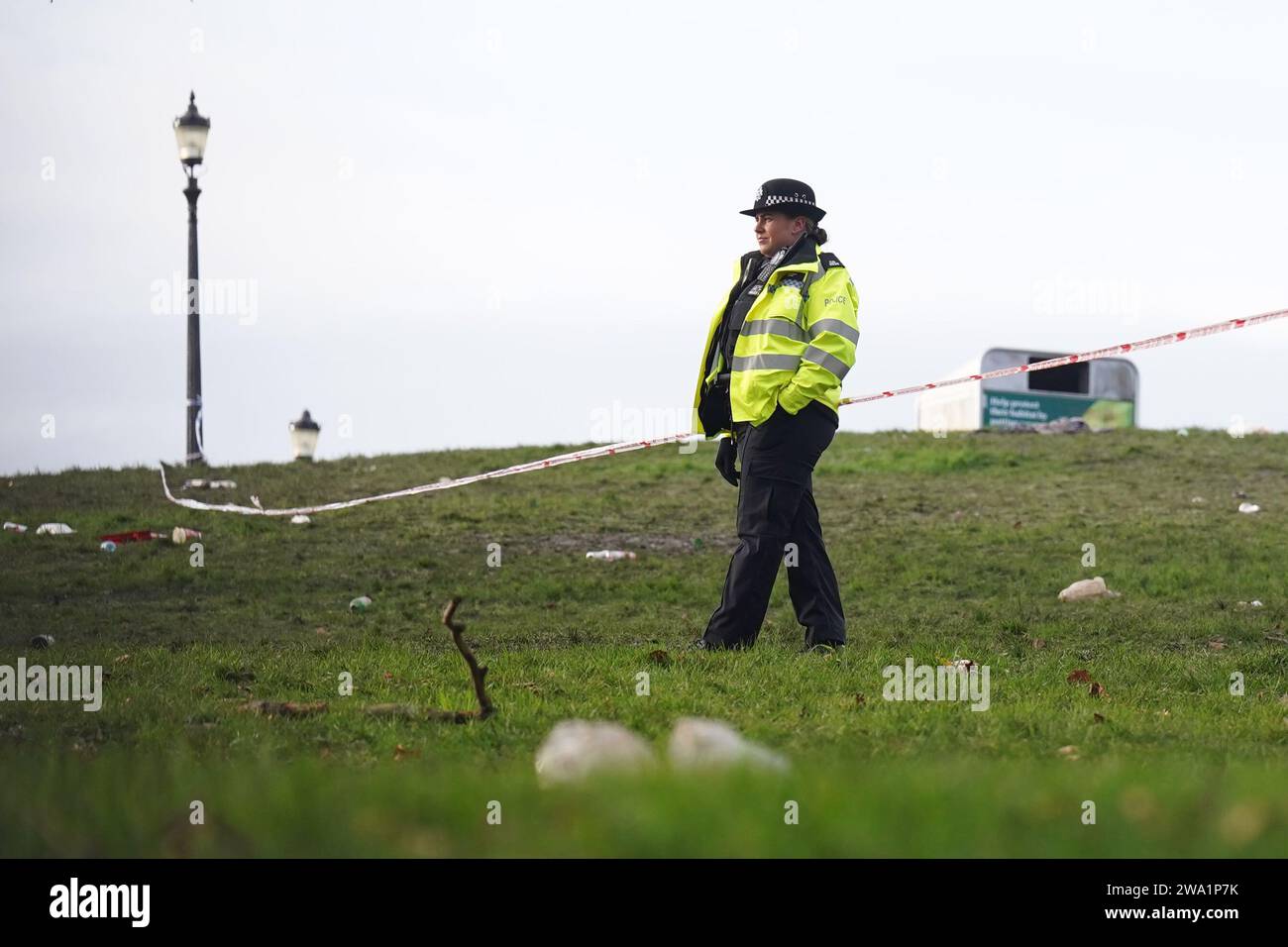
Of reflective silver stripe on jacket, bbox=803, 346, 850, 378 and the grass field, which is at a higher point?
reflective silver stripe on jacket, bbox=803, 346, 850, 378

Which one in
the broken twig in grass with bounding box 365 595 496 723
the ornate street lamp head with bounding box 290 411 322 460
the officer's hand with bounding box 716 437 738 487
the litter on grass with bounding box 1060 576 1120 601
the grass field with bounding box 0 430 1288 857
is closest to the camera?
the grass field with bounding box 0 430 1288 857

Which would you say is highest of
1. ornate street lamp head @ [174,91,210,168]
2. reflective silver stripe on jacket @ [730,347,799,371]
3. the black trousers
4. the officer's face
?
ornate street lamp head @ [174,91,210,168]

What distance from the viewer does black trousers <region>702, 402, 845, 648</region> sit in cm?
877

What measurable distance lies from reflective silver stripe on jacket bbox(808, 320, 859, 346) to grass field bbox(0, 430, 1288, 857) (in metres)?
1.84

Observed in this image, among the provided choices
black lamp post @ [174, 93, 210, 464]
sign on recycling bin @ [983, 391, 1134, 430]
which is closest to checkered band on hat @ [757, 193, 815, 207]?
black lamp post @ [174, 93, 210, 464]

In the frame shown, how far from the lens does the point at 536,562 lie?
47.4 feet

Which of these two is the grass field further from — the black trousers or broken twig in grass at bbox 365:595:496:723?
the black trousers

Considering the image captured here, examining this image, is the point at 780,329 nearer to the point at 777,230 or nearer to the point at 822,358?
the point at 822,358

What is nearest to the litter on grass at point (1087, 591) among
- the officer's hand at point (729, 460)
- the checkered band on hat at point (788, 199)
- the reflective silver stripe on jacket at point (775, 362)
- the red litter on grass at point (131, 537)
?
the officer's hand at point (729, 460)

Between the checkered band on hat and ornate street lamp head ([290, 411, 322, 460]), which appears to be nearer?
the checkered band on hat

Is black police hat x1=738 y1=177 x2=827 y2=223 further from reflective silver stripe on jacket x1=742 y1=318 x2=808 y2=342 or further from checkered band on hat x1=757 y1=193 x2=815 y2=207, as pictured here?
reflective silver stripe on jacket x1=742 y1=318 x2=808 y2=342

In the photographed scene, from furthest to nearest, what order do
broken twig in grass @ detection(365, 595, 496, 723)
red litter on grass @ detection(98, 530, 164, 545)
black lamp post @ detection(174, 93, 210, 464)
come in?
black lamp post @ detection(174, 93, 210, 464), red litter on grass @ detection(98, 530, 164, 545), broken twig in grass @ detection(365, 595, 496, 723)

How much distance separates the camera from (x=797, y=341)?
880 cm
